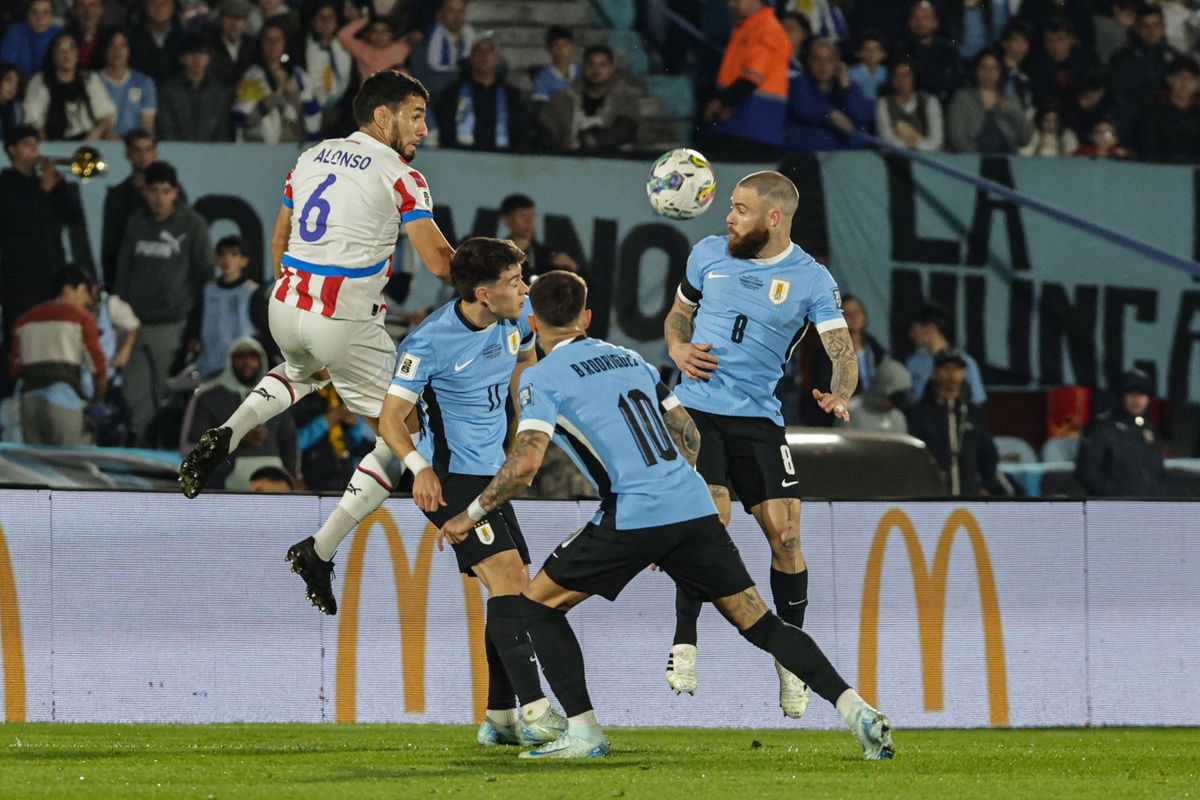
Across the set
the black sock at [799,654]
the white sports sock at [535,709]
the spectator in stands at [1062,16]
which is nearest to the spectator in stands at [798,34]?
the spectator in stands at [1062,16]

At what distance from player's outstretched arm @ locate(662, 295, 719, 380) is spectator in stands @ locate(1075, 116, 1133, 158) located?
825 centimetres

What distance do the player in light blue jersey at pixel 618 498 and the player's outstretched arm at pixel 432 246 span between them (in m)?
1.11

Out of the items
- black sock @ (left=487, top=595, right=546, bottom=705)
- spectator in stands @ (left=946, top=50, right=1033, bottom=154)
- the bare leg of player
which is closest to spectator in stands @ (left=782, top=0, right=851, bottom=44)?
spectator in stands @ (left=946, top=50, right=1033, bottom=154)

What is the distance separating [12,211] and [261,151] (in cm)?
189

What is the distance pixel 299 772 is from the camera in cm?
773

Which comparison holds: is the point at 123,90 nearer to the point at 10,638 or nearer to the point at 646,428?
the point at 10,638

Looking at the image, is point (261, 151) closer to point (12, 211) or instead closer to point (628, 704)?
point (12, 211)

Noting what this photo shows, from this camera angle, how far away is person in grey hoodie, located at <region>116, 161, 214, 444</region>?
47.6 ft

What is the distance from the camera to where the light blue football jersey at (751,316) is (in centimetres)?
936

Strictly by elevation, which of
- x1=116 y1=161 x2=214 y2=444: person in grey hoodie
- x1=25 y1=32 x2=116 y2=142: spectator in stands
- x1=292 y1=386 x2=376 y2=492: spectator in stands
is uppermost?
x1=25 y1=32 x2=116 y2=142: spectator in stands

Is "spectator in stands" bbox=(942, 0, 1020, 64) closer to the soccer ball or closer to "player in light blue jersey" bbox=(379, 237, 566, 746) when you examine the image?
the soccer ball

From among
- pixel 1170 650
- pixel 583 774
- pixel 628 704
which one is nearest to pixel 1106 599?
pixel 1170 650

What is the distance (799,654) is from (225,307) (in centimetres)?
791

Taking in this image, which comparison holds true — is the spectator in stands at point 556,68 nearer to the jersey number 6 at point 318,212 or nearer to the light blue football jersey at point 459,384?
the jersey number 6 at point 318,212
